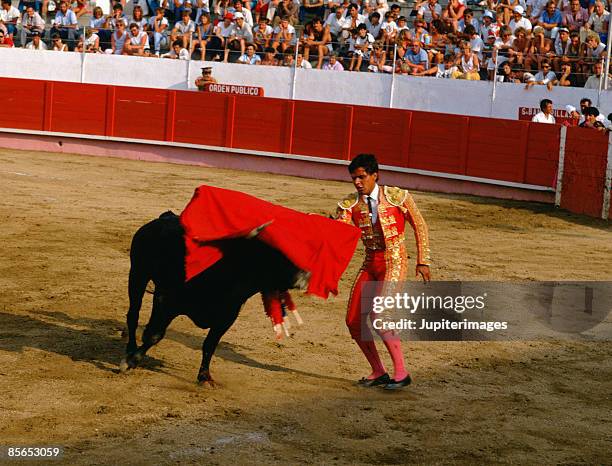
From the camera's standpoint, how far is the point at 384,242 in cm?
560

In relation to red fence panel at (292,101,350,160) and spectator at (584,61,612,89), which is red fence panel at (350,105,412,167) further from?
spectator at (584,61,612,89)

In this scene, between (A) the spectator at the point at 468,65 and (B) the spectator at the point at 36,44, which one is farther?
(B) the spectator at the point at 36,44

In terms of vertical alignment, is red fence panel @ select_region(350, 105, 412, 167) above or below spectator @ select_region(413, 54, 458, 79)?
below

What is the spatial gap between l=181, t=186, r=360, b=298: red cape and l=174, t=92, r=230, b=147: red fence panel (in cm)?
1205

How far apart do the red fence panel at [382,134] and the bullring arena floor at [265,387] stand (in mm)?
6176

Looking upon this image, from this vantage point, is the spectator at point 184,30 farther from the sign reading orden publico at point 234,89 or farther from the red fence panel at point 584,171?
the red fence panel at point 584,171

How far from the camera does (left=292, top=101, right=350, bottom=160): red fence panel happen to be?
645 inches

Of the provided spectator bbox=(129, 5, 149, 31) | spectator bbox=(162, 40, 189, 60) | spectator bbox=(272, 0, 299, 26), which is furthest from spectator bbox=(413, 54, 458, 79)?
spectator bbox=(129, 5, 149, 31)

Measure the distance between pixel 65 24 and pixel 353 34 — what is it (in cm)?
551

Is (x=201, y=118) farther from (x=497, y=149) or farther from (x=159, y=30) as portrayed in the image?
(x=497, y=149)

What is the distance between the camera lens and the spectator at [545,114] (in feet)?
46.3

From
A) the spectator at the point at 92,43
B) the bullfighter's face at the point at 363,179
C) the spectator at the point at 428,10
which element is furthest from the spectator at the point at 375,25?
the bullfighter's face at the point at 363,179

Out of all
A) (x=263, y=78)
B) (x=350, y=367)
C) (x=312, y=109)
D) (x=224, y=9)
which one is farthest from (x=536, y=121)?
(x=350, y=367)

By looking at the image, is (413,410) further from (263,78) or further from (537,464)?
(263,78)
